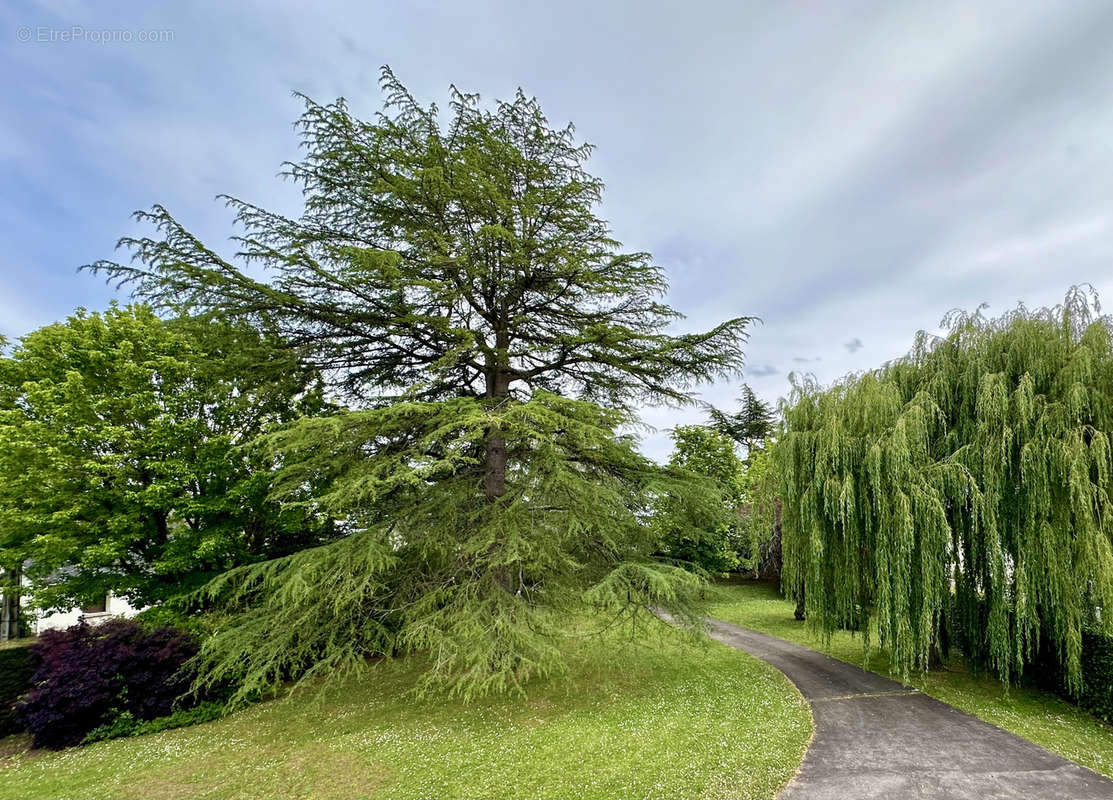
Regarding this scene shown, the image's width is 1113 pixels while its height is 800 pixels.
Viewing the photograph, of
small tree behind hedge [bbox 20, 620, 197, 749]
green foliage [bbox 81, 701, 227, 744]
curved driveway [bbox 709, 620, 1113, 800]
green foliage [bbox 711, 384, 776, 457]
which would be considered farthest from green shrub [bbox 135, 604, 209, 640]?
green foliage [bbox 711, 384, 776, 457]

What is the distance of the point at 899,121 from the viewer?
9.30 m

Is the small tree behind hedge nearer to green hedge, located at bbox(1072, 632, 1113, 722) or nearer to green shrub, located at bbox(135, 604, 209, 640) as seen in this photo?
green shrub, located at bbox(135, 604, 209, 640)

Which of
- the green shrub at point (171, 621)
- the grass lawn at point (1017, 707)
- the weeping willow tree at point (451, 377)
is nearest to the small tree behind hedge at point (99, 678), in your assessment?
the green shrub at point (171, 621)

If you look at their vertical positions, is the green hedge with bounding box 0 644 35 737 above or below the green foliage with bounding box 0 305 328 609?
below

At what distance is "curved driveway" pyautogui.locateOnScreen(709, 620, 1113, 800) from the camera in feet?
17.7

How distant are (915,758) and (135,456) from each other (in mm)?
16413

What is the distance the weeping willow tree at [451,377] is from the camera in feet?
24.3

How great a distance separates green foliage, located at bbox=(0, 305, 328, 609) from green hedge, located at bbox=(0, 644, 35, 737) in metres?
1.29

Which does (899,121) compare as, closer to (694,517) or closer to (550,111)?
(550,111)

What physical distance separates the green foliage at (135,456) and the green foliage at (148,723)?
2893mm

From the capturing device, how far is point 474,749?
6730mm

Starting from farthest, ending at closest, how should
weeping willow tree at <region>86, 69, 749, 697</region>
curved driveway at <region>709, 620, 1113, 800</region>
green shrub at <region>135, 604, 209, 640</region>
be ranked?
green shrub at <region>135, 604, 209, 640</region> < weeping willow tree at <region>86, 69, 749, 697</region> < curved driveway at <region>709, 620, 1113, 800</region>

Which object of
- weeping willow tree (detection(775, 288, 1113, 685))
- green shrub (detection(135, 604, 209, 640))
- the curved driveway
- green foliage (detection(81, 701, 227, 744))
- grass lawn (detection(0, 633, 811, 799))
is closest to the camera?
the curved driveway

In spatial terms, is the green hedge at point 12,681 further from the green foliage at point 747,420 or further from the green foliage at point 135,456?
the green foliage at point 747,420
